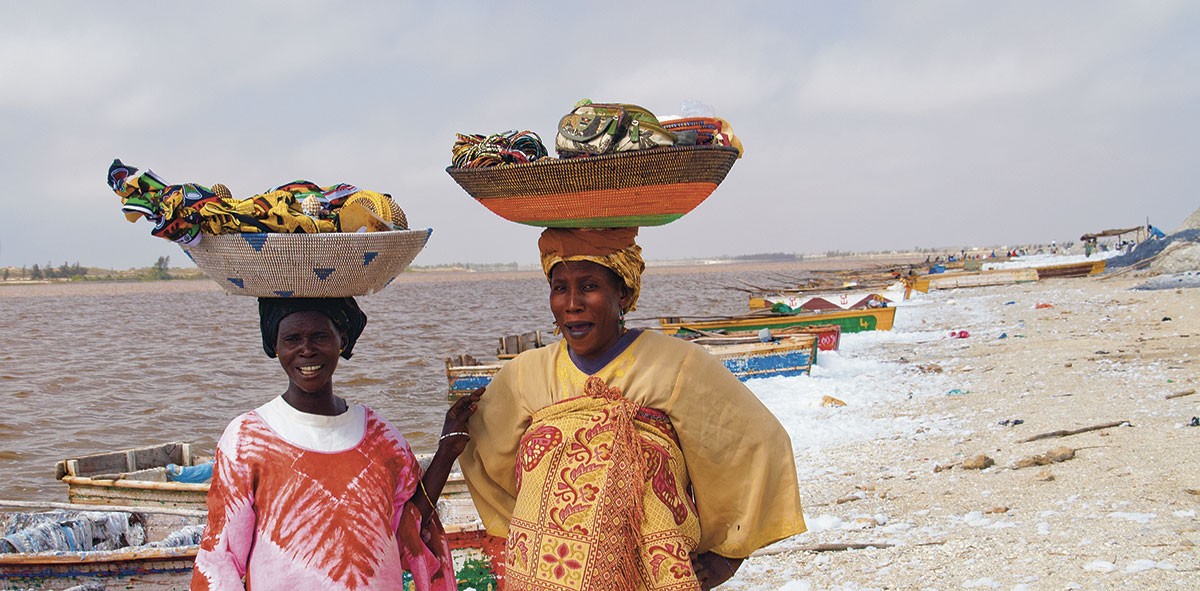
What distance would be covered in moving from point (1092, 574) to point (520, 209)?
11.9ft

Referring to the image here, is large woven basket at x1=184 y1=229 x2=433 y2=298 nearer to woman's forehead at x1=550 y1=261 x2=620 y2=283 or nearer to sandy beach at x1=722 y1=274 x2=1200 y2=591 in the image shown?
woman's forehead at x1=550 y1=261 x2=620 y2=283

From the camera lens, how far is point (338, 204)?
2182 millimetres

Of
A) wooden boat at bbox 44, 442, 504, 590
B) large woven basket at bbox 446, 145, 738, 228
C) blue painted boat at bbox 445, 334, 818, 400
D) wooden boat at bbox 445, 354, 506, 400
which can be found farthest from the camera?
wooden boat at bbox 445, 354, 506, 400

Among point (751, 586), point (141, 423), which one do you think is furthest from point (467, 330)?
point (751, 586)

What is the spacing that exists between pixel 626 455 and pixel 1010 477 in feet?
16.4

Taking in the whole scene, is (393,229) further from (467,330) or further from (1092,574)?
(467,330)

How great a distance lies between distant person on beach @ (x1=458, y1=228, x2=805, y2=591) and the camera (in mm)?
2244

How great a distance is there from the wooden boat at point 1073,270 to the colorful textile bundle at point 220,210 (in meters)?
40.7

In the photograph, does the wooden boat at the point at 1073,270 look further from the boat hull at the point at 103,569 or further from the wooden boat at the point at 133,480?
the boat hull at the point at 103,569

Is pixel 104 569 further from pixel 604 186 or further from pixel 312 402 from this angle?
pixel 604 186

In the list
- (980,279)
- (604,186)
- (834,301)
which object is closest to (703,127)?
(604,186)

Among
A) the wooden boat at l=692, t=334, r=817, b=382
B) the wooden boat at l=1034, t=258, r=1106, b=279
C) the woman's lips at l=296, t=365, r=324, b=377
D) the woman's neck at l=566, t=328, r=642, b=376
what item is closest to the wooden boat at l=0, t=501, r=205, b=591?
the woman's lips at l=296, t=365, r=324, b=377

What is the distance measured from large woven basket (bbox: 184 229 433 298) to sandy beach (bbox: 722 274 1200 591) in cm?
351

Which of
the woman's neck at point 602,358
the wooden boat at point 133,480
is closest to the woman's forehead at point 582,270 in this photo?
the woman's neck at point 602,358
